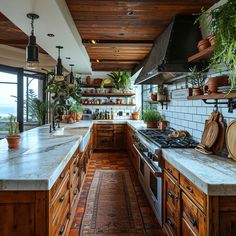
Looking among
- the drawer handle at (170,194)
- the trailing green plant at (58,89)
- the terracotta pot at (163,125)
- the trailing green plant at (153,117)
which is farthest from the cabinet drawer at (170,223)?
the trailing green plant at (58,89)

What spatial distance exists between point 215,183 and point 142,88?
5842 millimetres

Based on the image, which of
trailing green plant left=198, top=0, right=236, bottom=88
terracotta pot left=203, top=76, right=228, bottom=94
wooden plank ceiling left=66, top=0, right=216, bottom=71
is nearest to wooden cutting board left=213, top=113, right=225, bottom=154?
terracotta pot left=203, top=76, right=228, bottom=94

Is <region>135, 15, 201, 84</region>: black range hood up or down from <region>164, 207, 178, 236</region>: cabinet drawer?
up

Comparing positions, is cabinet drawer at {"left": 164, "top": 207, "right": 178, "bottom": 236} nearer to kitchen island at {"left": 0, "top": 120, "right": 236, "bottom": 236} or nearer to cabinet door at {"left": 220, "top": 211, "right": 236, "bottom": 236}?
kitchen island at {"left": 0, "top": 120, "right": 236, "bottom": 236}

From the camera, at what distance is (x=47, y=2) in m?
2.15

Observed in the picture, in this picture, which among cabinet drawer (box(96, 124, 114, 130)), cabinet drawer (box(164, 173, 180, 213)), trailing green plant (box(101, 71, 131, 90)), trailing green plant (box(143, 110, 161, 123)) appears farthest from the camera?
trailing green plant (box(101, 71, 131, 90))

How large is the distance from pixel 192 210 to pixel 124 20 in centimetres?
249

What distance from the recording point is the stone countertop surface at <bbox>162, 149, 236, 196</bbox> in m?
1.35

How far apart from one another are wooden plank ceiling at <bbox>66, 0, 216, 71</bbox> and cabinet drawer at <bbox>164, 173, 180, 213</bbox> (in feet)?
6.15

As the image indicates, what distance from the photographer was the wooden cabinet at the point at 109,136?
675 cm

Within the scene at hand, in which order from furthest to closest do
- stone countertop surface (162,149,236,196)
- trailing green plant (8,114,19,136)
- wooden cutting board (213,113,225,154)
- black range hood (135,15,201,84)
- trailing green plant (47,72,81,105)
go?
trailing green plant (47,72,81,105) → black range hood (135,15,201,84) → trailing green plant (8,114,19,136) → wooden cutting board (213,113,225,154) → stone countertop surface (162,149,236,196)

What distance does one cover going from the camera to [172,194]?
2074 millimetres

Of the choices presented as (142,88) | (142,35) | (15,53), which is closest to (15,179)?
(142,35)

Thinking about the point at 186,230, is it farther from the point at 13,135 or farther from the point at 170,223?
the point at 13,135
